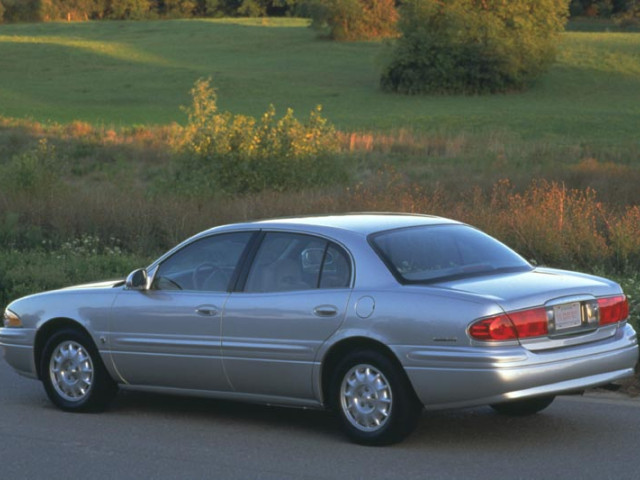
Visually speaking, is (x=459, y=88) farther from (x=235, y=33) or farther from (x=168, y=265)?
(x=168, y=265)

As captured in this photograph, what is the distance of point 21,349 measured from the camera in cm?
1006

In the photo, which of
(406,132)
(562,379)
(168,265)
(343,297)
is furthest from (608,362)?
(406,132)

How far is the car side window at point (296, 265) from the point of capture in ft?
28.3

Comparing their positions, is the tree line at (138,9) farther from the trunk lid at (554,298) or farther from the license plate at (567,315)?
the license plate at (567,315)

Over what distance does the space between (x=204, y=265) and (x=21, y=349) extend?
5.58ft

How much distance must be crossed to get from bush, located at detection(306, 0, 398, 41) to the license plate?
89376 millimetres

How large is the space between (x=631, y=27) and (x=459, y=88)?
3319 cm

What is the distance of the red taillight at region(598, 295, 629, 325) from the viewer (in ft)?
27.5

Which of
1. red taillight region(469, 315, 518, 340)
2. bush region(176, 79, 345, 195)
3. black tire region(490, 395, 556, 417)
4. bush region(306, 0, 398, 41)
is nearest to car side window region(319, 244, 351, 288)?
red taillight region(469, 315, 518, 340)

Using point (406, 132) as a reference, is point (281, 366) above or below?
above

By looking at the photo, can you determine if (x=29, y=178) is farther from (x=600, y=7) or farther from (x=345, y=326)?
(x=600, y=7)

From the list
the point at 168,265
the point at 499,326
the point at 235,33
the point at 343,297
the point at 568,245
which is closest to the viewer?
the point at 499,326

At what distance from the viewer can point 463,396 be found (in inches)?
309

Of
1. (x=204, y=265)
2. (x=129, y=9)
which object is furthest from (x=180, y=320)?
(x=129, y=9)
